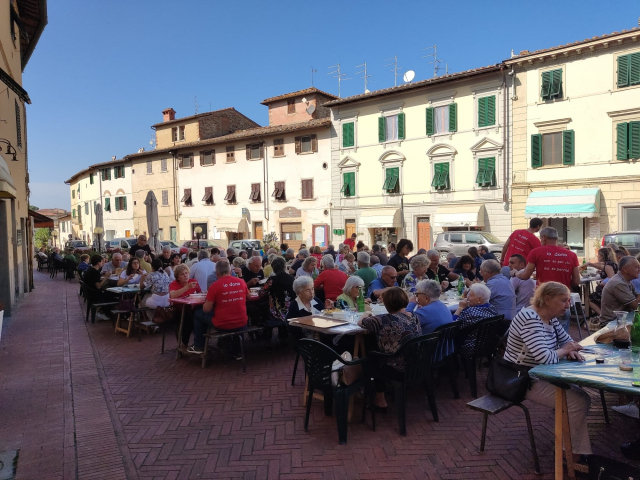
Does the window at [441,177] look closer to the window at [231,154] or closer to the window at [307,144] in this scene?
the window at [307,144]

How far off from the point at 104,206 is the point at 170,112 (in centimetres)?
1058

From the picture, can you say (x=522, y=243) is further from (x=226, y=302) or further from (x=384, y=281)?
(x=226, y=302)

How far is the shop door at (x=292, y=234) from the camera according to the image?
2748 centimetres

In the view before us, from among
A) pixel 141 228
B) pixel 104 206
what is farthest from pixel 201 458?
pixel 104 206

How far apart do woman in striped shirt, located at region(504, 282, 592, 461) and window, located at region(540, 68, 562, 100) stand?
59.4ft

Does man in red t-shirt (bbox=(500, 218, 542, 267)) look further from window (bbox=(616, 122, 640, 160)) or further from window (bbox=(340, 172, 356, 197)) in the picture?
window (bbox=(340, 172, 356, 197))

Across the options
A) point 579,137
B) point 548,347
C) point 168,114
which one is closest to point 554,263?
point 548,347

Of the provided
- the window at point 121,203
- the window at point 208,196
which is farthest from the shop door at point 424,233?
the window at point 121,203

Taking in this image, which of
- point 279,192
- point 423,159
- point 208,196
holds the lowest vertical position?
point 279,192

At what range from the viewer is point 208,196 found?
3138 centimetres

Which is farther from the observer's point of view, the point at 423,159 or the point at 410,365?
the point at 423,159

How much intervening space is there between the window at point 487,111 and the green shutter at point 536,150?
194cm

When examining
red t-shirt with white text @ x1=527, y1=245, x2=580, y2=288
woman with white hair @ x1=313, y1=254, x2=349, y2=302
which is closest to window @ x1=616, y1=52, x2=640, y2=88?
red t-shirt with white text @ x1=527, y1=245, x2=580, y2=288

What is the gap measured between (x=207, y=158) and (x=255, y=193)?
4.98 m
